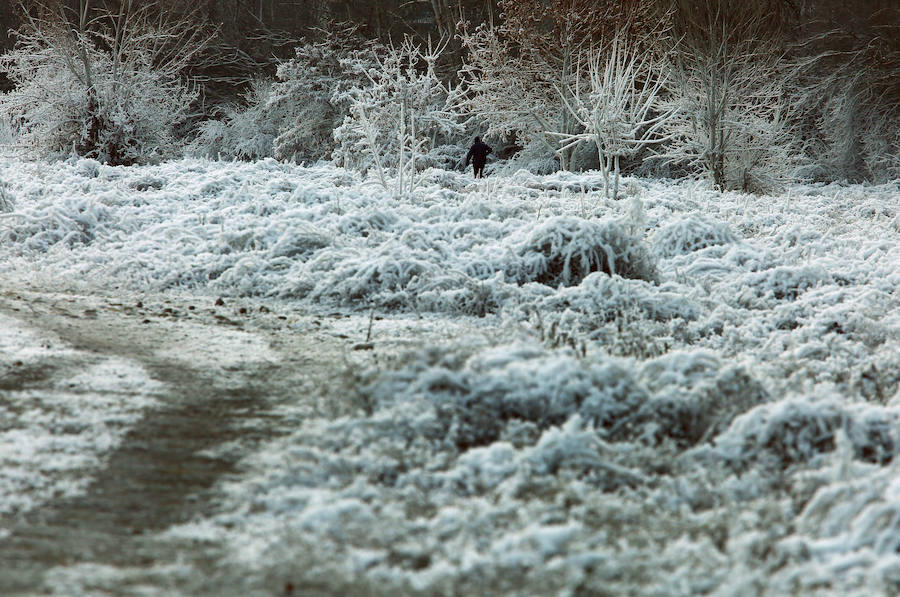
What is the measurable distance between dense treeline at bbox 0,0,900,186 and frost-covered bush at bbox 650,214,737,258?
2.14m

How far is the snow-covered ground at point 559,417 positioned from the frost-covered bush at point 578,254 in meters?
0.02

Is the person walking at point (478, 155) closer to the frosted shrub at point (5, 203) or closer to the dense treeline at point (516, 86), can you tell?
the dense treeline at point (516, 86)

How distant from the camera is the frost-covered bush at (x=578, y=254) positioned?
288 inches

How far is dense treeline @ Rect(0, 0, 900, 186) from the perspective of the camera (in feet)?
51.3

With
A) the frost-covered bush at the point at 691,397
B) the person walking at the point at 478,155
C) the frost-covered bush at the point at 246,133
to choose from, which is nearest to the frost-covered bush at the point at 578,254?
the frost-covered bush at the point at 691,397

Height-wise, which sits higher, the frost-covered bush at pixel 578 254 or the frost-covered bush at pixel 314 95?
the frost-covered bush at pixel 314 95

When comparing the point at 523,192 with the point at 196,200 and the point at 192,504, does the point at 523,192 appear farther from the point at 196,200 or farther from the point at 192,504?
the point at 192,504

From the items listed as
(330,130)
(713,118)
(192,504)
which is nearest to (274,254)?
(192,504)

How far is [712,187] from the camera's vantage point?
52.7ft

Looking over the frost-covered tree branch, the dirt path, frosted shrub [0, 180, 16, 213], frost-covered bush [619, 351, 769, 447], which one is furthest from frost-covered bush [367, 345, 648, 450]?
the frost-covered tree branch

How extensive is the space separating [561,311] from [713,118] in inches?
428

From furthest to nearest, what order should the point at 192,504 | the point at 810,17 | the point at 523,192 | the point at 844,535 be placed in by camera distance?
the point at 810,17 < the point at 523,192 < the point at 192,504 < the point at 844,535

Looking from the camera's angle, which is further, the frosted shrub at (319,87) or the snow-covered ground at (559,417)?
the frosted shrub at (319,87)

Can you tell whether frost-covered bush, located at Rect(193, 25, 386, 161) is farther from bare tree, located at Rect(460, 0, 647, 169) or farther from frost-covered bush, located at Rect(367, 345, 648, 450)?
frost-covered bush, located at Rect(367, 345, 648, 450)
